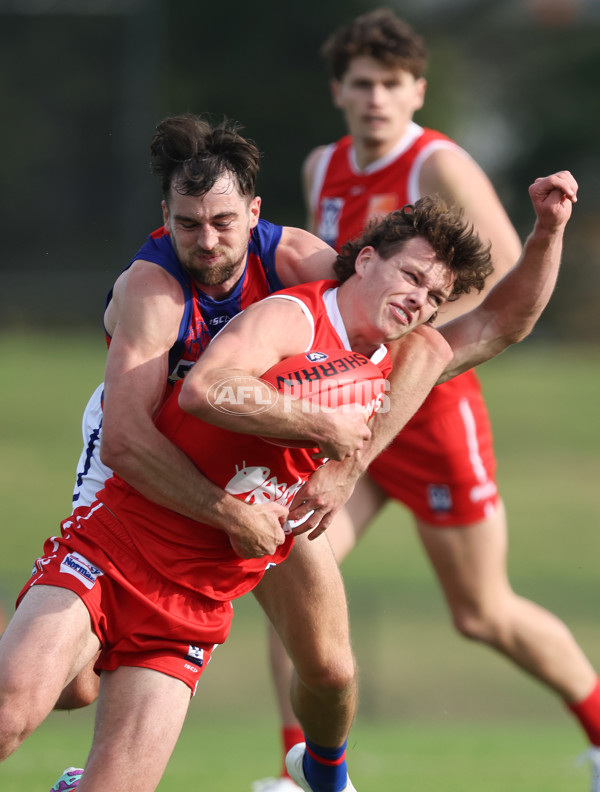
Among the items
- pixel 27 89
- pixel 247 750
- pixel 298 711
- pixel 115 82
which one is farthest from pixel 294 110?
pixel 298 711

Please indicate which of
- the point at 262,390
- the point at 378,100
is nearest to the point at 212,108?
the point at 378,100

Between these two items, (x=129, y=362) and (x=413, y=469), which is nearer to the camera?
(x=129, y=362)

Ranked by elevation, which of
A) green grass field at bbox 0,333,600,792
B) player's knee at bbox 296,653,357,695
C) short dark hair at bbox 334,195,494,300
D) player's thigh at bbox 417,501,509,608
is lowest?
green grass field at bbox 0,333,600,792

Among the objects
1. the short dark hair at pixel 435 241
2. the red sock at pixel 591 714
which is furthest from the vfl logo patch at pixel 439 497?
the short dark hair at pixel 435 241

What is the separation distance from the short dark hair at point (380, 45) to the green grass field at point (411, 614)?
3379 mm

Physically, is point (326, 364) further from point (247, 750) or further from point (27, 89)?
point (27, 89)

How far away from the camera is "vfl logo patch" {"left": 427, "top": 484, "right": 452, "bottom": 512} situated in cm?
547

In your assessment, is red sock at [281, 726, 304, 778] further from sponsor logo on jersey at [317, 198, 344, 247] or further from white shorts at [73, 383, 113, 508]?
sponsor logo on jersey at [317, 198, 344, 247]

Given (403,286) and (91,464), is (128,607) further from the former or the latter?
→ (403,286)

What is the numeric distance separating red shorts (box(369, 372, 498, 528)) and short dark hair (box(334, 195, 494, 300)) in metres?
1.71

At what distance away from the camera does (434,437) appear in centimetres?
550

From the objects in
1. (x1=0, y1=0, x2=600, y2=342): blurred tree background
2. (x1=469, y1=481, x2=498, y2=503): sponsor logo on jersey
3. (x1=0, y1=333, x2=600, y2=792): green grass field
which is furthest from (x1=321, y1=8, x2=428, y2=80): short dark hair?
(x1=0, y1=0, x2=600, y2=342): blurred tree background

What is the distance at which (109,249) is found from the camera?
77.7ft

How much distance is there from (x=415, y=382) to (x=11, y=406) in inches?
906
